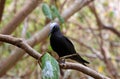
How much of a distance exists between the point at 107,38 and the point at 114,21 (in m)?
0.34

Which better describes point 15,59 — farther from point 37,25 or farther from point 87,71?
point 37,25

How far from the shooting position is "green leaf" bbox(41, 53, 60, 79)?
0.92 meters

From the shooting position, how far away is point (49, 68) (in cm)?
94

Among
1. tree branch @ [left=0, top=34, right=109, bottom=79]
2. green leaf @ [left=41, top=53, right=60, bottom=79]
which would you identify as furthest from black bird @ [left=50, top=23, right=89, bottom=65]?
green leaf @ [left=41, top=53, right=60, bottom=79]

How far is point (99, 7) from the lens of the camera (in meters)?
4.26

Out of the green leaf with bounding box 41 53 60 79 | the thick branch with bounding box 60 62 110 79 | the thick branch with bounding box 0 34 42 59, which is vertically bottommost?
the thick branch with bounding box 60 62 110 79

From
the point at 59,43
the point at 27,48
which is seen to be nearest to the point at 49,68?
the point at 27,48

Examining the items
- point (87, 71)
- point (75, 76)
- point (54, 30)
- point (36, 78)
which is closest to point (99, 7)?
point (75, 76)

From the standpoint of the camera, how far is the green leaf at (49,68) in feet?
3.03

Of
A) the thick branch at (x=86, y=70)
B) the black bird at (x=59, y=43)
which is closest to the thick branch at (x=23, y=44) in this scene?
the thick branch at (x=86, y=70)

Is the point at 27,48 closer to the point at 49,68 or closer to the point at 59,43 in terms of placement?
the point at 49,68

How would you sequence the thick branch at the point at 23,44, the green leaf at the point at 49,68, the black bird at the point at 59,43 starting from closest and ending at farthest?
1. the green leaf at the point at 49,68
2. the thick branch at the point at 23,44
3. the black bird at the point at 59,43

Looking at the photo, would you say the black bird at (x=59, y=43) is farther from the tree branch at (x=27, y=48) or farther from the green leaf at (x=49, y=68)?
the green leaf at (x=49, y=68)

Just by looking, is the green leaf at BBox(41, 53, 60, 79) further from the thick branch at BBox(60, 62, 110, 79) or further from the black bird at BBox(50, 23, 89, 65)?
the black bird at BBox(50, 23, 89, 65)
